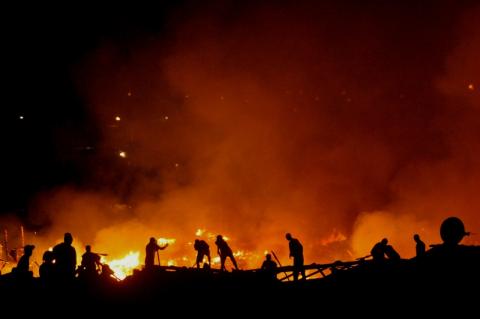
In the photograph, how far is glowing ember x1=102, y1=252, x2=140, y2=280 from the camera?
20625 mm

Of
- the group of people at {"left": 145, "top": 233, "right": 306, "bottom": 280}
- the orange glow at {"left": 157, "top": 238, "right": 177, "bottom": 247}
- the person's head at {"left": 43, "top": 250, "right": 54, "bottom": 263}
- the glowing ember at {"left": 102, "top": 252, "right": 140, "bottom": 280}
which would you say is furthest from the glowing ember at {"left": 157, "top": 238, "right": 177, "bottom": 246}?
the person's head at {"left": 43, "top": 250, "right": 54, "bottom": 263}

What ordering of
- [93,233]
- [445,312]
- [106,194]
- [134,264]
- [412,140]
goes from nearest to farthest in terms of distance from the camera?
[445,312] < [134,264] < [93,233] < [412,140] < [106,194]

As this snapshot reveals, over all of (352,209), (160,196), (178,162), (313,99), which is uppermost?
(313,99)

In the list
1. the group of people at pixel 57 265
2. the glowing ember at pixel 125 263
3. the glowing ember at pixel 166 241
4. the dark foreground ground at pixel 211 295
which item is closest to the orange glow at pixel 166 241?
the glowing ember at pixel 166 241

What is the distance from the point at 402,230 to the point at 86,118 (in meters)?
31.3

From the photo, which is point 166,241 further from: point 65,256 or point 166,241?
point 65,256

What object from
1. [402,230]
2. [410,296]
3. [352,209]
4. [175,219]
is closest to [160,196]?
[175,219]

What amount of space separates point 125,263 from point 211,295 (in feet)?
50.8

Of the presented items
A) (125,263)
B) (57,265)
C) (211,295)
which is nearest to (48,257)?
(57,265)

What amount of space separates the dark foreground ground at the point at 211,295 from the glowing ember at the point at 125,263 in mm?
12543

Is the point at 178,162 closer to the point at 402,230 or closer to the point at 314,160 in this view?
the point at 314,160

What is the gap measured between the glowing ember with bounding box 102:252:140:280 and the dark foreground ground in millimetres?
12543

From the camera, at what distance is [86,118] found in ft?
136

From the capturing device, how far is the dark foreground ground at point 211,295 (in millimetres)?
6627
